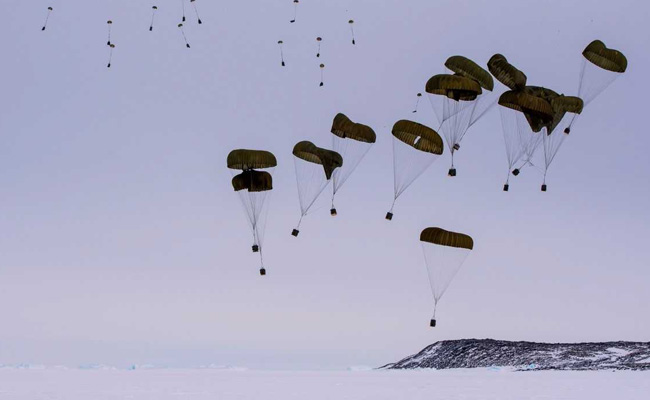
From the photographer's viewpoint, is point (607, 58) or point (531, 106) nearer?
point (531, 106)

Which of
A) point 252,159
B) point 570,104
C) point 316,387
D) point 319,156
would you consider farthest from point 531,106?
point 316,387

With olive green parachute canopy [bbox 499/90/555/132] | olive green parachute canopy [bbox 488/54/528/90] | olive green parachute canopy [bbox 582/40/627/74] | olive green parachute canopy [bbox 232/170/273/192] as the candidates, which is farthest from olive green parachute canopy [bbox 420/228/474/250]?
Answer: olive green parachute canopy [bbox 582/40/627/74]

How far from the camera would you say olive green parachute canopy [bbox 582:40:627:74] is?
4188 cm

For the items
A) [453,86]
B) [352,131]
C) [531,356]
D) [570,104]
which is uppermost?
[570,104]

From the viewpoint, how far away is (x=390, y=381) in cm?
4959

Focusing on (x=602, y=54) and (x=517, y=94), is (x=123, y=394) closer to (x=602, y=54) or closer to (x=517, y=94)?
(x=517, y=94)

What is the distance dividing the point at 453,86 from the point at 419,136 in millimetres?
2870

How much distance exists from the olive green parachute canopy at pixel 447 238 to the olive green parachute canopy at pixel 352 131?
18.6ft

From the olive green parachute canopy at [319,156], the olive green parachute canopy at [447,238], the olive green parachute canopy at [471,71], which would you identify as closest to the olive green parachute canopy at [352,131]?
the olive green parachute canopy at [319,156]

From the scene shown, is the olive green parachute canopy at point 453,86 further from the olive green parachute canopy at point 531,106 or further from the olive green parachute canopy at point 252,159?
the olive green parachute canopy at point 252,159

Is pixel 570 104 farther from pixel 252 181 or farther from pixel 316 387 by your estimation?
pixel 316 387

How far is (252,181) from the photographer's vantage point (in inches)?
1626

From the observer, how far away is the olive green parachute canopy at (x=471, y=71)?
39.5 metres

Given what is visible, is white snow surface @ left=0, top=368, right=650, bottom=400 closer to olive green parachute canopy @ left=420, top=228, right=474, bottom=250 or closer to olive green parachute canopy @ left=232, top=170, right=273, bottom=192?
olive green parachute canopy @ left=420, top=228, right=474, bottom=250
